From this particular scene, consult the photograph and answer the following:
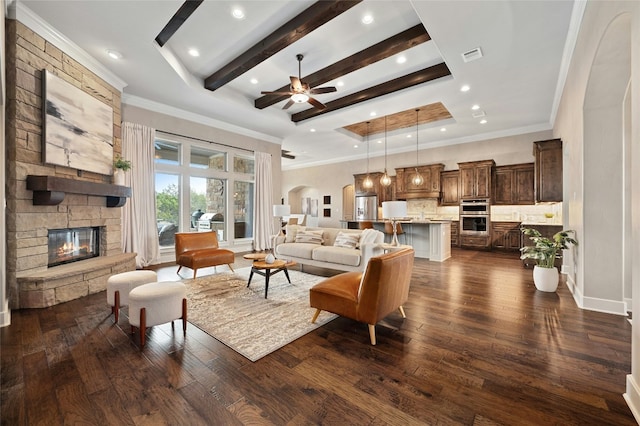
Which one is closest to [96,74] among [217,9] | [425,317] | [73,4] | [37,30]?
[37,30]

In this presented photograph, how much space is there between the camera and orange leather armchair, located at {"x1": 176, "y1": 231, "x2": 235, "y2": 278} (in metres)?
4.63

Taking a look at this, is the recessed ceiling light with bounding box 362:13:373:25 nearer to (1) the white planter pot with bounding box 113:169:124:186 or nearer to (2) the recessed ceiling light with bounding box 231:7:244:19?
(2) the recessed ceiling light with bounding box 231:7:244:19

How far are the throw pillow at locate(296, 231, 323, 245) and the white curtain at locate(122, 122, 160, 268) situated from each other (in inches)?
124

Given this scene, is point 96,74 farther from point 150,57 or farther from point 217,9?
point 217,9

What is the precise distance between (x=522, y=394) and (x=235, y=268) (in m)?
4.76

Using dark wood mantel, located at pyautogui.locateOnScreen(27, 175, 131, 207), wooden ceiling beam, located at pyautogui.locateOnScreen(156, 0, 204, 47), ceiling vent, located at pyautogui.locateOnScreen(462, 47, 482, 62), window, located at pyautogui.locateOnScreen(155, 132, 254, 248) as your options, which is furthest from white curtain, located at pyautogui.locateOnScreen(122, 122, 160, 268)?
ceiling vent, located at pyautogui.locateOnScreen(462, 47, 482, 62)

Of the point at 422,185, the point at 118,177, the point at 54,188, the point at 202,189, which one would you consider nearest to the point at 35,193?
the point at 54,188

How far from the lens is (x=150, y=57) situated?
4.08 m

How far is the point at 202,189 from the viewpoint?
6941 millimetres

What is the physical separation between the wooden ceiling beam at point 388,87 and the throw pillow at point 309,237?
2984mm

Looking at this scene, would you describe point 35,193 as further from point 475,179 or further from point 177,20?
point 475,179

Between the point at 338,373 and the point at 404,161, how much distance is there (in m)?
9.00

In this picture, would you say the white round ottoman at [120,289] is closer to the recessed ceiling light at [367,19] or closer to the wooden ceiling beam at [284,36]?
the wooden ceiling beam at [284,36]

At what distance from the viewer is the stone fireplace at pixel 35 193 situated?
319 cm
